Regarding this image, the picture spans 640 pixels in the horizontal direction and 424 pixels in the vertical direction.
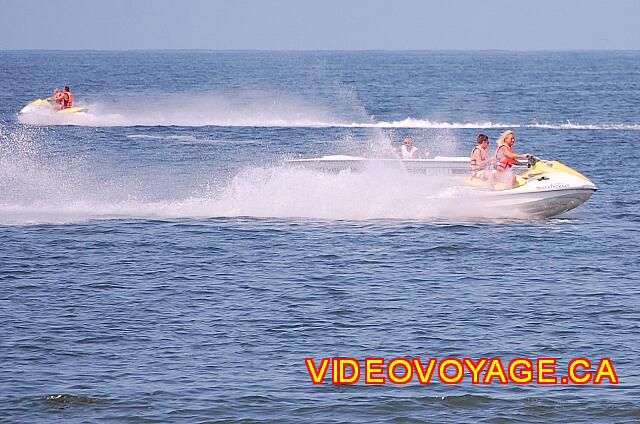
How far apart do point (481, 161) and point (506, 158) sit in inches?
31.4

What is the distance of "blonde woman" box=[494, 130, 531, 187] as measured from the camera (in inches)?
1003

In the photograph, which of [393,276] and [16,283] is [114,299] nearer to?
[16,283]

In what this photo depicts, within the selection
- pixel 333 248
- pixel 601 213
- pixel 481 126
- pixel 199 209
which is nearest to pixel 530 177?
pixel 601 213

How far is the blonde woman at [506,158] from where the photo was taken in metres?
25.5

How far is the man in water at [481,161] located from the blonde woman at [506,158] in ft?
0.59

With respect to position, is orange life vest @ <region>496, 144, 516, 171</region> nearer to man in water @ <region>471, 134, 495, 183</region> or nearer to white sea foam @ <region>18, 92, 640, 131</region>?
man in water @ <region>471, 134, 495, 183</region>

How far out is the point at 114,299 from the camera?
63.0ft

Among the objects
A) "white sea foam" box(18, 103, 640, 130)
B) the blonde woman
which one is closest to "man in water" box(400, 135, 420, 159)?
the blonde woman

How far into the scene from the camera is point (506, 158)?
25.6m

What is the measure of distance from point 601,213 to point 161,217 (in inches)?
409

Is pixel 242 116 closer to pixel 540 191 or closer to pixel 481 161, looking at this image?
pixel 481 161

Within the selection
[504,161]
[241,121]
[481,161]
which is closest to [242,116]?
[241,121]

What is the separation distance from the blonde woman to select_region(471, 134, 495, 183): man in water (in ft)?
0.59

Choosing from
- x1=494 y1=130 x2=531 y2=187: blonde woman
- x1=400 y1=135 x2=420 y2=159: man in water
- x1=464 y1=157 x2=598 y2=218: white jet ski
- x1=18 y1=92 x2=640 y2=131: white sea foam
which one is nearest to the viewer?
x1=494 y1=130 x2=531 y2=187: blonde woman
